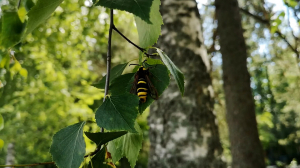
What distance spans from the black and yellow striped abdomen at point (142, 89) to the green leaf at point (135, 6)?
10 cm

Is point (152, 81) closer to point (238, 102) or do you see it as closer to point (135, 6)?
point (135, 6)

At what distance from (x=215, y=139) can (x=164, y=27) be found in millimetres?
809

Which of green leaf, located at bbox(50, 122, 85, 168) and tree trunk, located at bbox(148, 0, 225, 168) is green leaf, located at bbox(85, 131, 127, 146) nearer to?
green leaf, located at bbox(50, 122, 85, 168)

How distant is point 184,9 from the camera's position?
5.80 feet

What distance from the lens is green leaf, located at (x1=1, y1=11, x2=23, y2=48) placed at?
22.7 inches

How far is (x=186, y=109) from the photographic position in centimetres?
152

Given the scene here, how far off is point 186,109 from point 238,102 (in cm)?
106

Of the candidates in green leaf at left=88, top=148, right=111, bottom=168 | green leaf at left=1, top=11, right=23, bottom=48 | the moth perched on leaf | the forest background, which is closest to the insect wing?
the moth perched on leaf

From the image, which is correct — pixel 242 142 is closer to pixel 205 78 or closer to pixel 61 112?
pixel 205 78

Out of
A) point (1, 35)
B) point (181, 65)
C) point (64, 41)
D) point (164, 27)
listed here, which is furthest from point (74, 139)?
point (64, 41)

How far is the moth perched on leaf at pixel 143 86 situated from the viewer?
351 millimetres

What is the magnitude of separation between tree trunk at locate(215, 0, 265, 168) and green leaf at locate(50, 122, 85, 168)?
7.43 ft

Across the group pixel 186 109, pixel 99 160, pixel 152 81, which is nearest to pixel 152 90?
pixel 152 81

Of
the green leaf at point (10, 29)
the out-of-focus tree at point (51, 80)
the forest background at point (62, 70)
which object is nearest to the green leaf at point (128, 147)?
the green leaf at point (10, 29)
